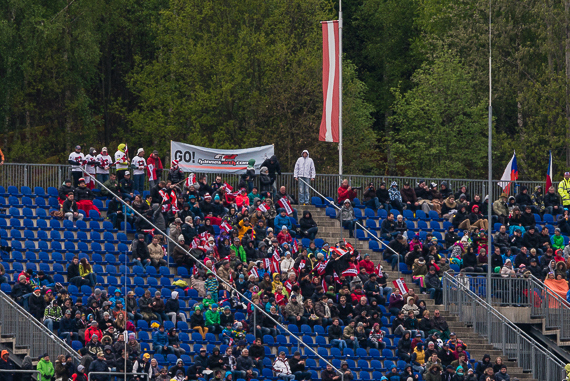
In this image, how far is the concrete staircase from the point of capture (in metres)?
31.0

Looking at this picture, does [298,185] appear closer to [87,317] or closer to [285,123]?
[87,317]

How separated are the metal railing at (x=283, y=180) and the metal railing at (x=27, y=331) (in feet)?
23.7

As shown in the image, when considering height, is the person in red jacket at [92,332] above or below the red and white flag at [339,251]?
below

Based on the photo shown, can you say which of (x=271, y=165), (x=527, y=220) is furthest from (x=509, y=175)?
(x=271, y=165)

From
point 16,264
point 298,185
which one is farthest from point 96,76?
point 16,264

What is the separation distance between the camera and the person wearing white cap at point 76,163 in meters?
33.4

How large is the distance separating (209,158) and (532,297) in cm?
1082

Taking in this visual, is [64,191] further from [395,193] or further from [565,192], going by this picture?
[565,192]

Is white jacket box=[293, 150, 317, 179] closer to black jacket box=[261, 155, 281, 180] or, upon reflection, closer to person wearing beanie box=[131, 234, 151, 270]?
black jacket box=[261, 155, 281, 180]

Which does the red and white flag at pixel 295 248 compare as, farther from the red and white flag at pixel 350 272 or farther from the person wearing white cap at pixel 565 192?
the person wearing white cap at pixel 565 192

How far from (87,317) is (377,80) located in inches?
1608

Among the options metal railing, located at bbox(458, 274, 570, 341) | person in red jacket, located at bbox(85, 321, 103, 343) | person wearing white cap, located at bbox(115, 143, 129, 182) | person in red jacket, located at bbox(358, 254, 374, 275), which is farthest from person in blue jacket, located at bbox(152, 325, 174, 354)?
metal railing, located at bbox(458, 274, 570, 341)

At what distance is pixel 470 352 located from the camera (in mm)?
31250

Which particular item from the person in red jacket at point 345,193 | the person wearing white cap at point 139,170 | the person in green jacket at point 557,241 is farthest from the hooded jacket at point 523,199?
the person wearing white cap at point 139,170
